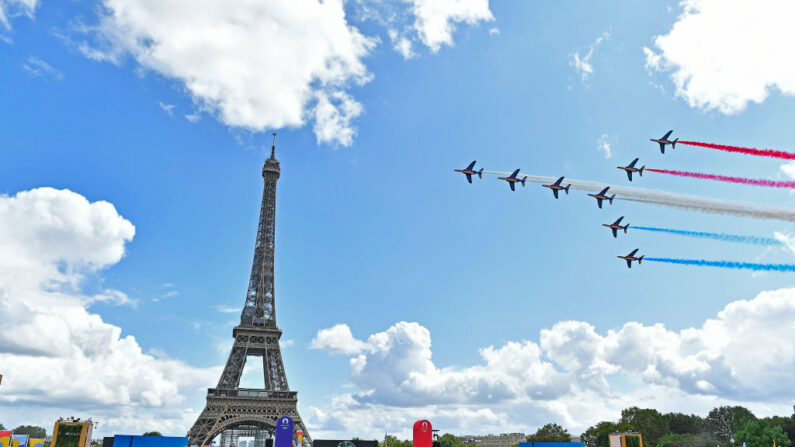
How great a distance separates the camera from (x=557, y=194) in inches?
2963

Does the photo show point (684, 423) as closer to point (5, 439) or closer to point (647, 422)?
point (647, 422)

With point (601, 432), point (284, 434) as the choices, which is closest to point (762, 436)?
point (601, 432)

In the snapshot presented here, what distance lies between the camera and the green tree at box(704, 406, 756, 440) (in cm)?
14250

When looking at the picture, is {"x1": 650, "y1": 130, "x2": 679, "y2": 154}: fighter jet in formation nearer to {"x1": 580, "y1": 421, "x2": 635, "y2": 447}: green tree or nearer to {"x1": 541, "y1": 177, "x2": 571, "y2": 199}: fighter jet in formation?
{"x1": 541, "y1": 177, "x2": 571, "y2": 199}: fighter jet in formation

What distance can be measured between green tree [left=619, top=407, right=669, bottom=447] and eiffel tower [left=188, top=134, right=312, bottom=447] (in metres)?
101

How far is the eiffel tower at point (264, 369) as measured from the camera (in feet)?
334

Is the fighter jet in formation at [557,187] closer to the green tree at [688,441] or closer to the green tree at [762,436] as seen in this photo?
the green tree at [762,436]

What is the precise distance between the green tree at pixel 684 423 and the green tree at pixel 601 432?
22.4 meters

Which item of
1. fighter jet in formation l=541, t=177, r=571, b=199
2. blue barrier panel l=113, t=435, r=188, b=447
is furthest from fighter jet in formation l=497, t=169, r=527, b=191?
blue barrier panel l=113, t=435, r=188, b=447

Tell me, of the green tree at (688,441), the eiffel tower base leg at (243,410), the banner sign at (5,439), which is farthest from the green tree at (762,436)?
the banner sign at (5,439)

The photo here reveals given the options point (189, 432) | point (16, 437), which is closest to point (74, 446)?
point (16, 437)

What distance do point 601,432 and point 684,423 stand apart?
3705 cm

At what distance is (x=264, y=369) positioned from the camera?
114m

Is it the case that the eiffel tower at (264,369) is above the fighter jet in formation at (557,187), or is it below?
below
